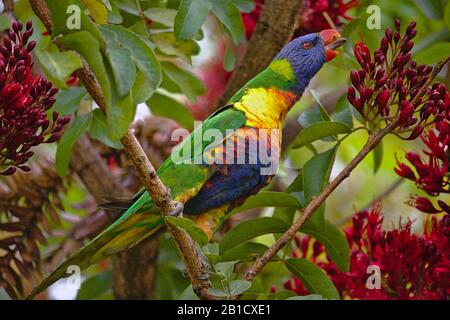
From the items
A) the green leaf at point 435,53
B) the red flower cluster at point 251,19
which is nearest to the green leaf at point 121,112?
the green leaf at point 435,53

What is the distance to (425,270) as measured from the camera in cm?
197

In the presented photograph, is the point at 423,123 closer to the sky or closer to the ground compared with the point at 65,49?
closer to the ground

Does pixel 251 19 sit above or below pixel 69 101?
above

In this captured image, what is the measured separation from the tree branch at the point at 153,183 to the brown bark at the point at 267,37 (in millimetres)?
975

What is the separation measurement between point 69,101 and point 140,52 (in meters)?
0.74

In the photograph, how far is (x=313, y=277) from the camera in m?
1.98

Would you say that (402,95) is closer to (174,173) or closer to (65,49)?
(174,173)

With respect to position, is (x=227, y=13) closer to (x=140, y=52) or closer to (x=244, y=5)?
(x=244, y=5)

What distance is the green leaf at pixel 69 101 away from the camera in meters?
2.17

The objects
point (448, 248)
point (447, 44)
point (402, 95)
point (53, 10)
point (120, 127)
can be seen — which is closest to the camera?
point (120, 127)

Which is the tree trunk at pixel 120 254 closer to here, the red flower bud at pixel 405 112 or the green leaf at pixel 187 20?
the green leaf at pixel 187 20

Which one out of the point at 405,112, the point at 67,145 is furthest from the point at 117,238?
the point at 405,112

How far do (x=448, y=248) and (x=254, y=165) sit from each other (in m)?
0.53

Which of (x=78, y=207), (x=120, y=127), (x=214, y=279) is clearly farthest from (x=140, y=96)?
(x=78, y=207)
